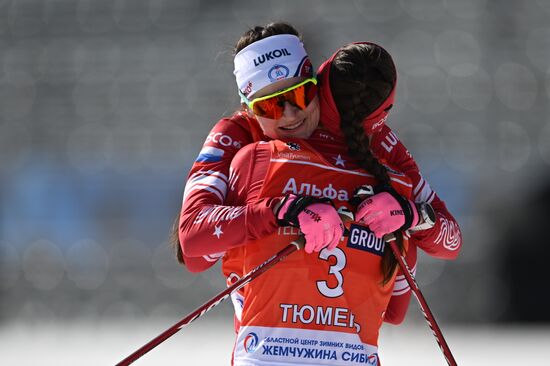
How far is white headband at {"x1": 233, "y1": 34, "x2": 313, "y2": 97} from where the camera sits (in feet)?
6.16

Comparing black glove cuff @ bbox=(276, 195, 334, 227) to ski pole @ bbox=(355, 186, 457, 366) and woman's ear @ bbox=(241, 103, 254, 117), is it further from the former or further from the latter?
woman's ear @ bbox=(241, 103, 254, 117)

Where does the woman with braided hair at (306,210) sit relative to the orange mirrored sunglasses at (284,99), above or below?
below

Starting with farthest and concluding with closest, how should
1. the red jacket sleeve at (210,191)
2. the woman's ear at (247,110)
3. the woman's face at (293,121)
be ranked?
the woman's ear at (247,110) < the woman's face at (293,121) < the red jacket sleeve at (210,191)

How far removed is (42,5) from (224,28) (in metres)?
1.62

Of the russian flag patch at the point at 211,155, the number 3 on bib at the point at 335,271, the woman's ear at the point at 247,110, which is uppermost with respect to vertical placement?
the woman's ear at the point at 247,110

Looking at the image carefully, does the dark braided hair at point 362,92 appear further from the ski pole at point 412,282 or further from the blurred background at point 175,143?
the blurred background at point 175,143

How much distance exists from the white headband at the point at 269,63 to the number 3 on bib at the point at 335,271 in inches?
14.7

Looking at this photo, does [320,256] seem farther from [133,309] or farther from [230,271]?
[133,309]

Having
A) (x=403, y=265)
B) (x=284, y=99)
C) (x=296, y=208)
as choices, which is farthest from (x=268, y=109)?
(x=403, y=265)

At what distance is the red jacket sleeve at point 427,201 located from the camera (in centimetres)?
190

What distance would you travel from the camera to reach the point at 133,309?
23.6 ft

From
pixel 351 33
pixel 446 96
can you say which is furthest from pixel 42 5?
pixel 446 96

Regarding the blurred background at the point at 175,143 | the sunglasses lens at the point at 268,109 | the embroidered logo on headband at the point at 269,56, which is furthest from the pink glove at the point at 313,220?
the blurred background at the point at 175,143

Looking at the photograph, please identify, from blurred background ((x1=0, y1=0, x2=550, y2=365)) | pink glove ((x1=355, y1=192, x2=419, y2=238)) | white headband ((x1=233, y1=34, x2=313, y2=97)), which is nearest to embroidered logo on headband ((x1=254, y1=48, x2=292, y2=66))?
white headband ((x1=233, y1=34, x2=313, y2=97))
